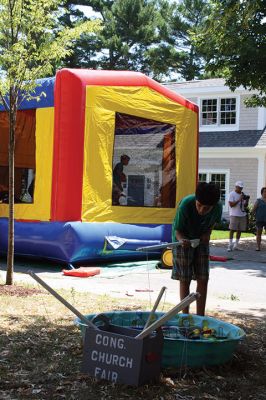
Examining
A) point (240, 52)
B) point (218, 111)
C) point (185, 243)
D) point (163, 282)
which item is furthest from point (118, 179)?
point (218, 111)

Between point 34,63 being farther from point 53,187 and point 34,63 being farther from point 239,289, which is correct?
point 239,289

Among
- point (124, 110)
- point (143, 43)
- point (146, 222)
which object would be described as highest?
point (143, 43)

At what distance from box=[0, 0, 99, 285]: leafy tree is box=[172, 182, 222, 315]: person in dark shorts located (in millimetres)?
3188

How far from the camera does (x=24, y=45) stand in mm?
7852

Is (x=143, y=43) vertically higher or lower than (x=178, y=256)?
higher

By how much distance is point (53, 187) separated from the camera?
10.4m

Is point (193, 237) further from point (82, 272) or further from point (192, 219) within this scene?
point (82, 272)

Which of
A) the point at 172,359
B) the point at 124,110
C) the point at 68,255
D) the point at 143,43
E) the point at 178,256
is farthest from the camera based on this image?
the point at 143,43

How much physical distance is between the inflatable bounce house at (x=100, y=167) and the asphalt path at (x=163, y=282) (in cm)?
52

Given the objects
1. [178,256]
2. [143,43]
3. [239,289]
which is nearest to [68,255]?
[239,289]

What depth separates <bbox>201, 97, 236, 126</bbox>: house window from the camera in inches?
969

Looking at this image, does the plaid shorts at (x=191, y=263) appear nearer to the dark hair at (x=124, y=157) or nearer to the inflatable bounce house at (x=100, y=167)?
the inflatable bounce house at (x=100, y=167)

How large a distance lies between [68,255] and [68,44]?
12.2ft

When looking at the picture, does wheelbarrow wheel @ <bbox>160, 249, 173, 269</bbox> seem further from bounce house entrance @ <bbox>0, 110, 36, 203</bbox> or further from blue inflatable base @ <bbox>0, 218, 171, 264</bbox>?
bounce house entrance @ <bbox>0, 110, 36, 203</bbox>
